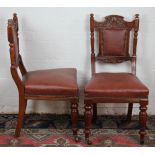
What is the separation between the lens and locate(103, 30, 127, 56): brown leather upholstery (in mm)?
2596

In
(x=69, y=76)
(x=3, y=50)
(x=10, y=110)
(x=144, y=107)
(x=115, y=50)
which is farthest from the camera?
(x=10, y=110)

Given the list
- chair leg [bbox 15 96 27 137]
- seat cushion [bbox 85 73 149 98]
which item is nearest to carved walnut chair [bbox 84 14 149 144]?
seat cushion [bbox 85 73 149 98]

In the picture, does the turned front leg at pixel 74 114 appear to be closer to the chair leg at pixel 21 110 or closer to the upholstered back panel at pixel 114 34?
the chair leg at pixel 21 110

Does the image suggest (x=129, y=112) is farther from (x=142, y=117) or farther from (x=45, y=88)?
(x=45, y=88)

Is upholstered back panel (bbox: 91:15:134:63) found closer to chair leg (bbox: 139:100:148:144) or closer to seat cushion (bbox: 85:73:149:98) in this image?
seat cushion (bbox: 85:73:149:98)

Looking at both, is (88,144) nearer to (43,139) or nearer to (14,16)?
(43,139)

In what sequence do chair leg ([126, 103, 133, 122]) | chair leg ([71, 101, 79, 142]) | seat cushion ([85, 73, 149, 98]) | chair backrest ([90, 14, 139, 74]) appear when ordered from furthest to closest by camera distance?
chair leg ([126, 103, 133, 122])
chair backrest ([90, 14, 139, 74])
chair leg ([71, 101, 79, 142])
seat cushion ([85, 73, 149, 98])

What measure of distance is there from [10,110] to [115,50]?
1236mm

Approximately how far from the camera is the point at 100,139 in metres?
2.49

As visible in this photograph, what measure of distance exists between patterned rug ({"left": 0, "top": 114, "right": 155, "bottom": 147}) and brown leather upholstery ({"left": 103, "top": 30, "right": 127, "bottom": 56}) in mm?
675

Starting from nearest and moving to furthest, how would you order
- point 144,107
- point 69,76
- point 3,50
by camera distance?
point 144,107
point 69,76
point 3,50

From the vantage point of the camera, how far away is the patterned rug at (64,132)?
2443mm
